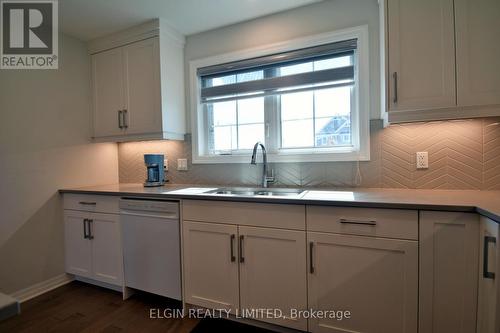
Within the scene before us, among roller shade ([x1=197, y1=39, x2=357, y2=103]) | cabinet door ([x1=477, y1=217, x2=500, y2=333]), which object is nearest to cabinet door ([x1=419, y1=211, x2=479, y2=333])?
cabinet door ([x1=477, y1=217, x2=500, y2=333])

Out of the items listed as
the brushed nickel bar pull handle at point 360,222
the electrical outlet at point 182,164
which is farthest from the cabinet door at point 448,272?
the electrical outlet at point 182,164

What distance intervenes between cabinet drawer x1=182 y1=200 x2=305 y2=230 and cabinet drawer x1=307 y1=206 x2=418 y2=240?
9 centimetres

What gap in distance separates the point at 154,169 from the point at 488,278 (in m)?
2.45

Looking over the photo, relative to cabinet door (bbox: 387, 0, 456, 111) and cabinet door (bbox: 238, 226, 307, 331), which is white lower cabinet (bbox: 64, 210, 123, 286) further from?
cabinet door (bbox: 387, 0, 456, 111)

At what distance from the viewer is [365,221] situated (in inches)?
54.2

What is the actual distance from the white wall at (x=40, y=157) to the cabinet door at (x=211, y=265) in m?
1.43

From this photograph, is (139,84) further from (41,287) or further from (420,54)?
(420,54)

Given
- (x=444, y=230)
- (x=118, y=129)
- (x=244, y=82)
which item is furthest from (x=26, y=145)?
(x=444, y=230)

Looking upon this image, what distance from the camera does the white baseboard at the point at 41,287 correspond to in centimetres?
209

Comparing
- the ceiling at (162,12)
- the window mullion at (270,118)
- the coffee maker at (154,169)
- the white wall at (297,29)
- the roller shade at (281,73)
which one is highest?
the ceiling at (162,12)

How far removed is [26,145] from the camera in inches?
83.8

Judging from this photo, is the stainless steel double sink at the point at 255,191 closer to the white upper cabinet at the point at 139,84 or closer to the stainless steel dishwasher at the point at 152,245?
the stainless steel dishwasher at the point at 152,245

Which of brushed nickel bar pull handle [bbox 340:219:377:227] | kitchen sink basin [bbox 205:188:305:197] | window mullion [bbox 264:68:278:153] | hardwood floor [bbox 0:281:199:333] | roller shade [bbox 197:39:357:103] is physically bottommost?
hardwood floor [bbox 0:281:199:333]

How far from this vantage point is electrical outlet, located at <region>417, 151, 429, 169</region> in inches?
69.9
